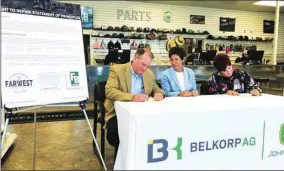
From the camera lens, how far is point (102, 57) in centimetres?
894

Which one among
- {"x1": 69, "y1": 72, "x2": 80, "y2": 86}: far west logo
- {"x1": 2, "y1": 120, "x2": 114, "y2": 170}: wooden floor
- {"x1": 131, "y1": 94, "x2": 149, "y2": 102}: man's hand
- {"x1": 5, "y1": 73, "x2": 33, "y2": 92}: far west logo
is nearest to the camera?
{"x1": 5, "y1": 73, "x2": 33, "y2": 92}: far west logo

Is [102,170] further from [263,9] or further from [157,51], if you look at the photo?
[263,9]

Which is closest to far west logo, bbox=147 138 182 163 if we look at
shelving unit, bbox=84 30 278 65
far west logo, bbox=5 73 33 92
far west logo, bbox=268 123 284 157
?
far west logo, bbox=268 123 284 157

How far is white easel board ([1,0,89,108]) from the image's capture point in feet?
7.40

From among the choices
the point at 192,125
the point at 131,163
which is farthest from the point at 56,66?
the point at 192,125

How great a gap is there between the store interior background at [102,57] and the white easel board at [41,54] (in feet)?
3.30

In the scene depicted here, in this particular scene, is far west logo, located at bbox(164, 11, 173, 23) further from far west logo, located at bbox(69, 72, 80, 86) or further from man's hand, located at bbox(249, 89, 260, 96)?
far west logo, located at bbox(69, 72, 80, 86)

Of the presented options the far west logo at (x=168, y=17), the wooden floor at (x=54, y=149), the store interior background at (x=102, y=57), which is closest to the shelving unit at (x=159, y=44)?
the store interior background at (x=102, y=57)

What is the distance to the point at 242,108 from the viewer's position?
2.21 m

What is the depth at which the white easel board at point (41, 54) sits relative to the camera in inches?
88.8

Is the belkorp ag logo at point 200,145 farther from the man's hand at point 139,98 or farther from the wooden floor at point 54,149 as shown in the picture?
the wooden floor at point 54,149

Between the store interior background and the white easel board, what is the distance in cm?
101

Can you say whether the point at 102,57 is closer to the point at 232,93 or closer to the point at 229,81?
the point at 229,81

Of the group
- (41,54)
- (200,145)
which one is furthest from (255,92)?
(41,54)
